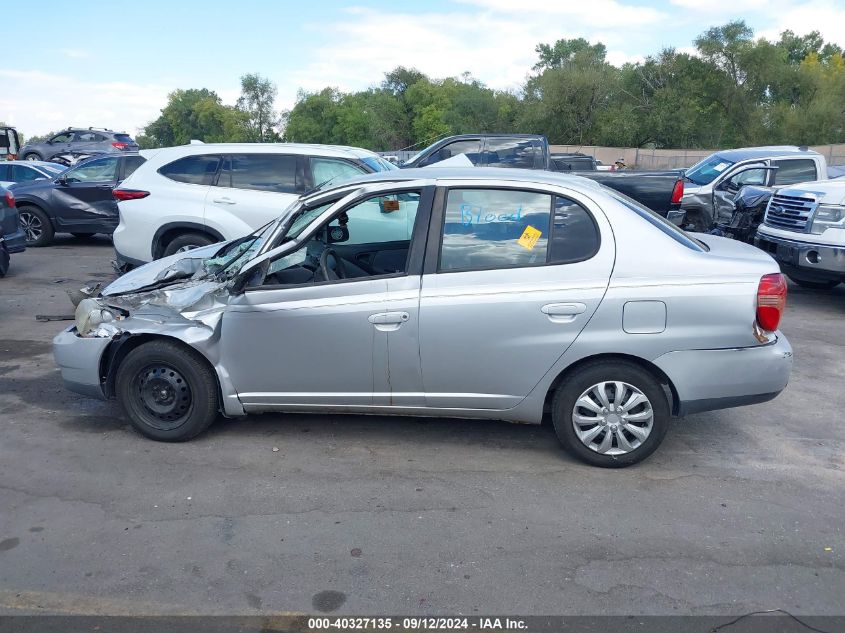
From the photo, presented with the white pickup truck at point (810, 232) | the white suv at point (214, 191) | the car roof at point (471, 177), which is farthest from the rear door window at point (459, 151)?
the car roof at point (471, 177)

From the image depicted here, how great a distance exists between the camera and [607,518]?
14.0 ft

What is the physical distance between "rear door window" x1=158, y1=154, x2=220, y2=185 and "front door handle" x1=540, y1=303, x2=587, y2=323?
5.48 m

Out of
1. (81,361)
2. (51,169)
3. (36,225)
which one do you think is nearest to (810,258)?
(81,361)

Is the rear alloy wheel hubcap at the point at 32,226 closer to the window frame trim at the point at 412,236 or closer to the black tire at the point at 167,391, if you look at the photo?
the black tire at the point at 167,391

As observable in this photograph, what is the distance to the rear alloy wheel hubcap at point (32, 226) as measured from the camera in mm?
14141

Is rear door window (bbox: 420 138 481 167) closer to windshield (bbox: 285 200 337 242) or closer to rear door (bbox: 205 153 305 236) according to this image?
rear door (bbox: 205 153 305 236)

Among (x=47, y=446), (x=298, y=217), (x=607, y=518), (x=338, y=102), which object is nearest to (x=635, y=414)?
(x=607, y=518)

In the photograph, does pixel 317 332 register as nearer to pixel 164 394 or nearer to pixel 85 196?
pixel 164 394

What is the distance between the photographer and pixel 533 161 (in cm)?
1289

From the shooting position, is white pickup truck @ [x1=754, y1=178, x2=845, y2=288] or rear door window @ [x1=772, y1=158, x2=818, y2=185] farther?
rear door window @ [x1=772, y1=158, x2=818, y2=185]

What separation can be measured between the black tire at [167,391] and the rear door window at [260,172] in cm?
408

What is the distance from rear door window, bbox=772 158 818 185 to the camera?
13484 millimetres

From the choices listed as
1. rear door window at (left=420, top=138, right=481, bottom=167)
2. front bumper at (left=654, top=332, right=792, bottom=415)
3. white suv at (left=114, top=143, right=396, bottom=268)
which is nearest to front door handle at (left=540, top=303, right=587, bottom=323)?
front bumper at (left=654, top=332, right=792, bottom=415)

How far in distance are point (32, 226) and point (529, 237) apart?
1222 centimetres
